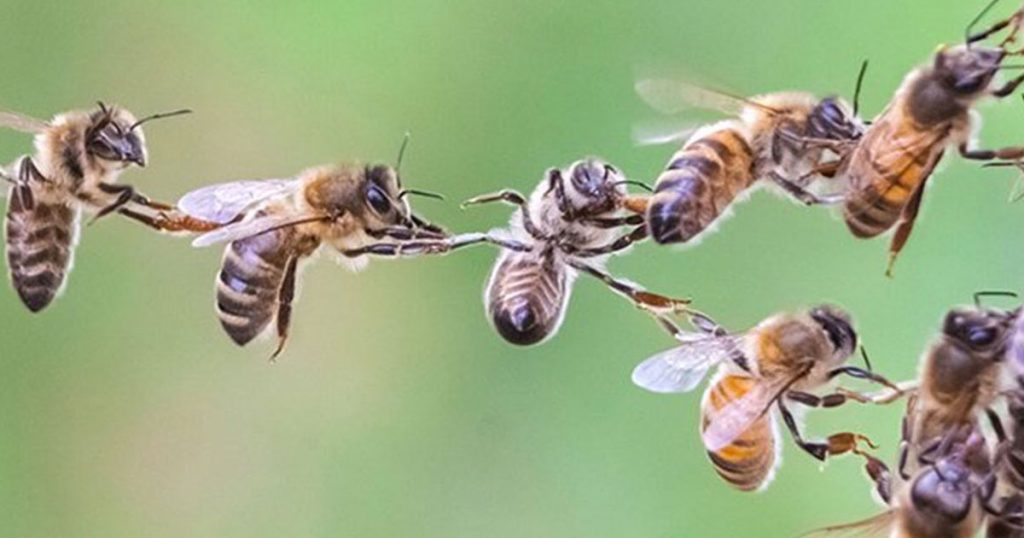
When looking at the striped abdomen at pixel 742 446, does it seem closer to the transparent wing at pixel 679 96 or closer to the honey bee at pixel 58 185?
the transparent wing at pixel 679 96

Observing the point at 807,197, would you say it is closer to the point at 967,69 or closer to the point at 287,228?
the point at 967,69

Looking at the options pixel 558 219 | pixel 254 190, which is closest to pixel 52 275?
pixel 254 190

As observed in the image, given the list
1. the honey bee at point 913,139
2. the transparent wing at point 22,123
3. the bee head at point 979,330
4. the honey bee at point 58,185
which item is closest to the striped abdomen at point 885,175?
the honey bee at point 913,139

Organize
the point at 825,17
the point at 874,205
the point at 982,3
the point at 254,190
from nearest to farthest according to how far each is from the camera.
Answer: the point at 874,205 < the point at 254,190 < the point at 982,3 < the point at 825,17

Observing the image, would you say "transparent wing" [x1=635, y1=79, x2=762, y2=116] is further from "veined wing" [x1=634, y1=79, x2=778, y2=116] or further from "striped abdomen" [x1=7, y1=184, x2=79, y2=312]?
"striped abdomen" [x1=7, y1=184, x2=79, y2=312]

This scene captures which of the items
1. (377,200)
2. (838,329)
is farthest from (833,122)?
(377,200)

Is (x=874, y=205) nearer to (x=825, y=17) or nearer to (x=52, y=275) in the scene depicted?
(x=52, y=275)

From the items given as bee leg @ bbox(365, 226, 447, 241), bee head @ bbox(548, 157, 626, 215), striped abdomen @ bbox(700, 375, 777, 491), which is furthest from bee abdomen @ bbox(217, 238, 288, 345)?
striped abdomen @ bbox(700, 375, 777, 491)
